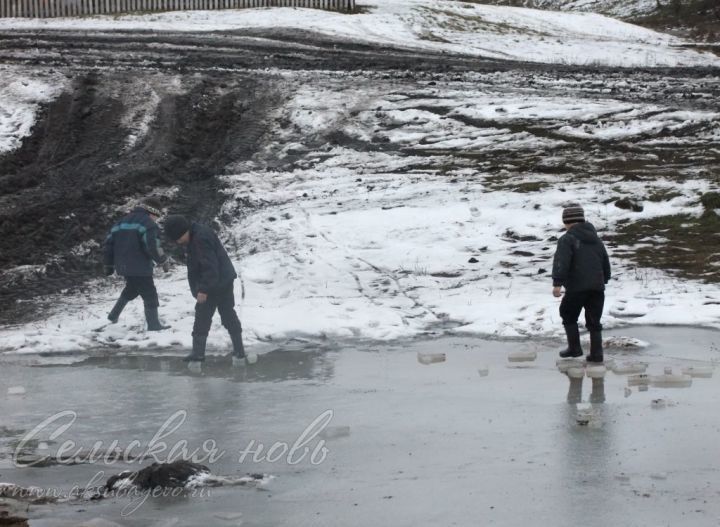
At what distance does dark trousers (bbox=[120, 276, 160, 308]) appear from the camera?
43.4 feet

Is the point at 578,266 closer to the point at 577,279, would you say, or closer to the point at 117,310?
the point at 577,279

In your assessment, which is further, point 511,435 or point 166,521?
point 511,435

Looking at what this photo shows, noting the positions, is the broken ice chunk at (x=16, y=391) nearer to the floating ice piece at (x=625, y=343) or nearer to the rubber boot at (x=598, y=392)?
the rubber boot at (x=598, y=392)

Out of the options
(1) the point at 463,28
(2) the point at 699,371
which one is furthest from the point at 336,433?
(1) the point at 463,28

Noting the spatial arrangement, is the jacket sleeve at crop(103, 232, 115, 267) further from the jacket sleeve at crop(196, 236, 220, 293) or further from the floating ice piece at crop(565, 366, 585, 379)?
the floating ice piece at crop(565, 366, 585, 379)

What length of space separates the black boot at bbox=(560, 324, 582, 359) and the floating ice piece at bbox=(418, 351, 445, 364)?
3.97 ft

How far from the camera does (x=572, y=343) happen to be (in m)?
11.0

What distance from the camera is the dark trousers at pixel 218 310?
11.5 m

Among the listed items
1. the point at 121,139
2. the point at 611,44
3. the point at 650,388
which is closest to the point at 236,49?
the point at 121,139

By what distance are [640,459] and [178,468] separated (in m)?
3.15

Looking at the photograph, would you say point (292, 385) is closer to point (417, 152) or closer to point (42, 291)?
point (42, 291)

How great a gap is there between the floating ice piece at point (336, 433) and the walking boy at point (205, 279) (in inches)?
126

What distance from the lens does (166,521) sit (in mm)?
6734

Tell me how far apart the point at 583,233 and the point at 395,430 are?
3627 mm
